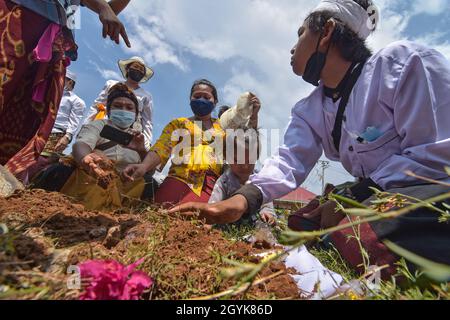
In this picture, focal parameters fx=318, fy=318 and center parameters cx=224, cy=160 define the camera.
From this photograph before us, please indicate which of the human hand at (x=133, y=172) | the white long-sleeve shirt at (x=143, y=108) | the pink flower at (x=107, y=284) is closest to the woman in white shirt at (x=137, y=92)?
the white long-sleeve shirt at (x=143, y=108)

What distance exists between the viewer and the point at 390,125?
1.62 metres

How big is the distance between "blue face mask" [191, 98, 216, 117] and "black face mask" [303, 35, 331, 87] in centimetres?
175

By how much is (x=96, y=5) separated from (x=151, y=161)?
1.42 m

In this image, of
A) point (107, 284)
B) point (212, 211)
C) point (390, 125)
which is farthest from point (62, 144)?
point (107, 284)

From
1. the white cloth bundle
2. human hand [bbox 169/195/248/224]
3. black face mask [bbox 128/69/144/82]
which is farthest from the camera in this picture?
black face mask [bbox 128/69/144/82]

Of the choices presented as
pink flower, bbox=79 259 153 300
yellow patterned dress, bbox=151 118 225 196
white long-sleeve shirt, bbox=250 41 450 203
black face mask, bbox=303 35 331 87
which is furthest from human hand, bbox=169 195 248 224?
yellow patterned dress, bbox=151 118 225 196

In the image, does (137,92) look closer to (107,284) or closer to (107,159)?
(107,159)

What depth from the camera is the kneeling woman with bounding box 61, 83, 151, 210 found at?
7.86 ft

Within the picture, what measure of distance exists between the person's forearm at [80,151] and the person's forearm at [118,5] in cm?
116

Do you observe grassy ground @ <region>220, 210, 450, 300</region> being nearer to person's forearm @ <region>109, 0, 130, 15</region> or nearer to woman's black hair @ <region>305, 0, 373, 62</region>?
woman's black hair @ <region>305, 0, 373, 62</region>

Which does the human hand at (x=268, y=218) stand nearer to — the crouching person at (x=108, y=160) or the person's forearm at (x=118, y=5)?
the crouching person at (x=108, y=160)

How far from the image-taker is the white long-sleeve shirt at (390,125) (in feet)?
4.62
